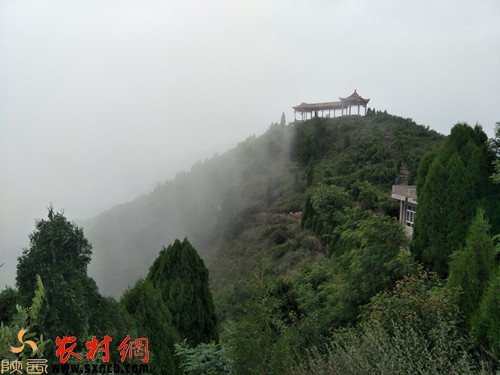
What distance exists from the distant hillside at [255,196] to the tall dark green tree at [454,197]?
10.2 m

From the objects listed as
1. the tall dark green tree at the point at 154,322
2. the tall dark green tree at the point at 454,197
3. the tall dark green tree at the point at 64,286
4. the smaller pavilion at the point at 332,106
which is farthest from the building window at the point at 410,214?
the smaller pavilion at the point at 332,106

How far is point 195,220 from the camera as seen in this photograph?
4491cm

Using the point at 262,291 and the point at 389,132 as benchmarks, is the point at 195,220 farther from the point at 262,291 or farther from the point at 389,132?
the point at 262,291

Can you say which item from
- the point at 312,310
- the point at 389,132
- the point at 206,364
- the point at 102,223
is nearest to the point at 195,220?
the point at 102,223

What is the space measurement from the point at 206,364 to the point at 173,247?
3179mm

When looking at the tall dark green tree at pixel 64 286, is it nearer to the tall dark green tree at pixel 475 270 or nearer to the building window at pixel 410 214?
the tall dark green tree at pixel 475 270

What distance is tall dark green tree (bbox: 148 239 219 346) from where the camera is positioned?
6477mm

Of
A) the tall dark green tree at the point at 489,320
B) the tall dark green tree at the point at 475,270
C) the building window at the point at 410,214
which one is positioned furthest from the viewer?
the building window at the point at 410,214

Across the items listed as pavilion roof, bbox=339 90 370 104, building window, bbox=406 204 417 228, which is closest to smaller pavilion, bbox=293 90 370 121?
pavilion roof, bbox=339 90 370 104

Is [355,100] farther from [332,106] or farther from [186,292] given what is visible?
[186,292]

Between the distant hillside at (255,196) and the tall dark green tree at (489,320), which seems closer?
the tall dark green tree at (489,320)

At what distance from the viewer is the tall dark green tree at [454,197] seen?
763 cm

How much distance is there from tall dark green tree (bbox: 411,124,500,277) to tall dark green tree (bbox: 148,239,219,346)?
5.38m

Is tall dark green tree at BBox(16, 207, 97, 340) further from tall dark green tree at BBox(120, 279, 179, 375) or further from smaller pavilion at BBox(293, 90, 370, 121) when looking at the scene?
smaller pavilion at BBox(293, 90, 370, 121)
